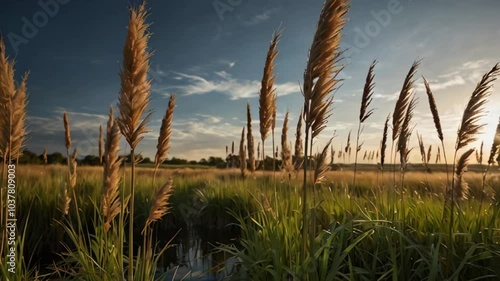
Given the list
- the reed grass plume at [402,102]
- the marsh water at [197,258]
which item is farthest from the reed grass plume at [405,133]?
the marsh water at [197,258]

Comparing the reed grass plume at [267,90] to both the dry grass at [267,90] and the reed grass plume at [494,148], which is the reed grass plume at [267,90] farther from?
the reed grass plume at [494,148]

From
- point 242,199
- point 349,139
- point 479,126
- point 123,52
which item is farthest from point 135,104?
point 242,199

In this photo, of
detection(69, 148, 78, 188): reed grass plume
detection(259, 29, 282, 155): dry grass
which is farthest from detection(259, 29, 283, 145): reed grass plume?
detection(69, 148, 78, 188): reed grass plume

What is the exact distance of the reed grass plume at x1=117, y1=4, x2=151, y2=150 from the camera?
9.03 feet

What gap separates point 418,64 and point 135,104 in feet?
10.7

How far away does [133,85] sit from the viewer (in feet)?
9.07

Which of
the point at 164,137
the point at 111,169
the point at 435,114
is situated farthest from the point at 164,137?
the point at 435,114

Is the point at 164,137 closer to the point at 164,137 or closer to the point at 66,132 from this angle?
the point at 164,137

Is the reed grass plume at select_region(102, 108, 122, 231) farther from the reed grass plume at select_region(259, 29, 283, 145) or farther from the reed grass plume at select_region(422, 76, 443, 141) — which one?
the reed grass plume at select_region(422, 76, 443, 141)

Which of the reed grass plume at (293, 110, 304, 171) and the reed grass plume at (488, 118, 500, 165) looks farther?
the reed grass plume at (293, 110, 304, 171)

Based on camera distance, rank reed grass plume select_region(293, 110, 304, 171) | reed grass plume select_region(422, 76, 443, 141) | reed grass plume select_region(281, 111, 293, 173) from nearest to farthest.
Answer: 1. reed grass plume select_region(422, 76, 443, 141)
2. reed grass plume select_region(293, 110, 304, 171)
3. reed grass plume select_region(281, 111, 293, 173)

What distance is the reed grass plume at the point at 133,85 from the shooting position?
2752mm

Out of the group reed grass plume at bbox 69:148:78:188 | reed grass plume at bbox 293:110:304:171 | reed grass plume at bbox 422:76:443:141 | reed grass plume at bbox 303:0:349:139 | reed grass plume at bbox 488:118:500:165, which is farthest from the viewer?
reed grass plume at bbox 293:110:304:171

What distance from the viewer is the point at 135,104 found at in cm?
277
